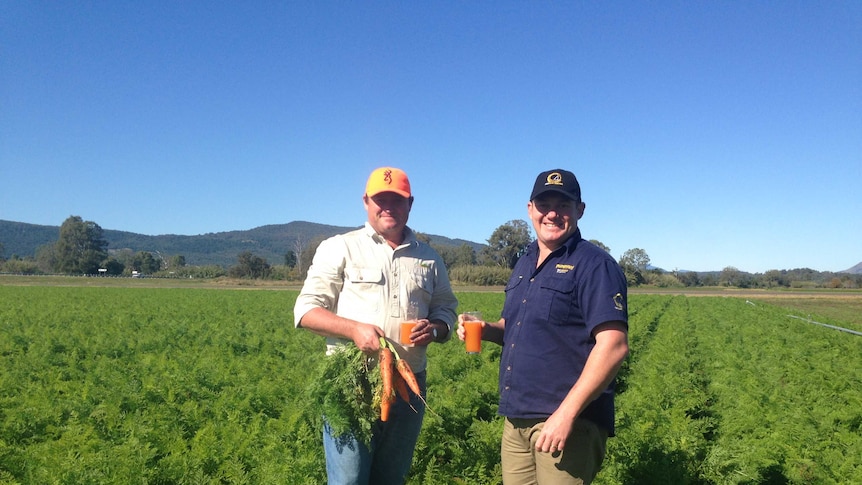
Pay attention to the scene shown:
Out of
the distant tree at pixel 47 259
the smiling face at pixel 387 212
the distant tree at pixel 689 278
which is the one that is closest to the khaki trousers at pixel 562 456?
the smiling face at pixel 387 212

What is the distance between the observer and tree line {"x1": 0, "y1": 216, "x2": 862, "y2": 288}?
290 ft

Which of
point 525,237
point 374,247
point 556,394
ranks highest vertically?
point 525,237

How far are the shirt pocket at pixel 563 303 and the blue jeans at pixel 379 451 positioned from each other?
0.93 metres

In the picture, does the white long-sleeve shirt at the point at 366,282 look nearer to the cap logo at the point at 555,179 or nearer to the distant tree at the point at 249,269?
the cap logo at the point at 555,179

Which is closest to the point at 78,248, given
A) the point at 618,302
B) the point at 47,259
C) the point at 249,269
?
the point at 47,259

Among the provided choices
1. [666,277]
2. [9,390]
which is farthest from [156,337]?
[666,277]

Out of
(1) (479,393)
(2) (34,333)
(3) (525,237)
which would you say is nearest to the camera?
(1) (479,393)

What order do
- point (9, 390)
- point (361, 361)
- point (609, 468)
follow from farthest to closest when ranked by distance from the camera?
point (9, 390)
point (609, 468)
point (361, 361)

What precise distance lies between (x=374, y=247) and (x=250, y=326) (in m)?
15.4

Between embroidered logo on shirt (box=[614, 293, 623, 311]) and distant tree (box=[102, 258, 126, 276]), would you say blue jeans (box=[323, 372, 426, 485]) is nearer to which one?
embroidered logo on shirt (box=[614, 293, 623, 311])

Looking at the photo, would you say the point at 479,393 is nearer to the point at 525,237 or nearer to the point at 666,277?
the point at 525,237

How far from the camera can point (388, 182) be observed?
3.09 metres

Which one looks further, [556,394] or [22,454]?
[22,454]

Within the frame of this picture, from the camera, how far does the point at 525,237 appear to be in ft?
326
